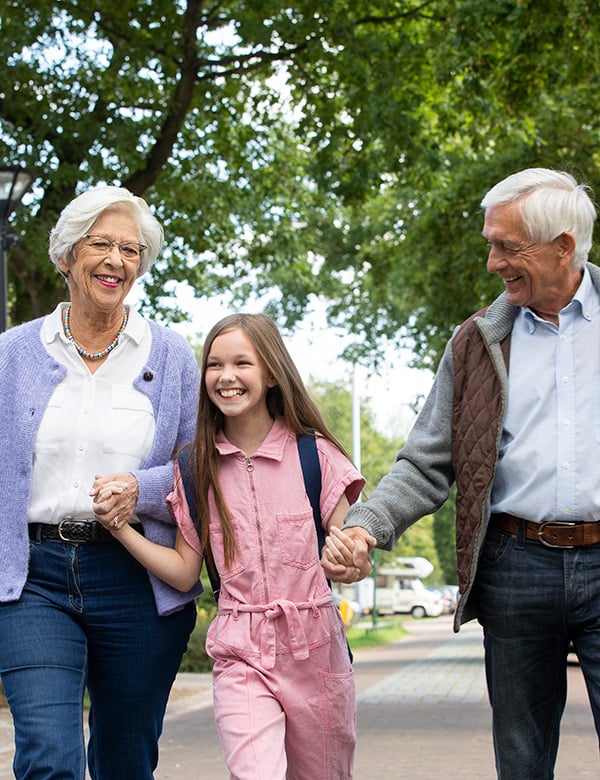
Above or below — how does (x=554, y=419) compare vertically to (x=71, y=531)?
above

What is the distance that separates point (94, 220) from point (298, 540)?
1.17 meters

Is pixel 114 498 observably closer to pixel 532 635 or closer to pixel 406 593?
pixel 532 635

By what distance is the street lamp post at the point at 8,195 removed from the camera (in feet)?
38.4

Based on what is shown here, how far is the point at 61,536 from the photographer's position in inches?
156

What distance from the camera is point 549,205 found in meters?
3.91

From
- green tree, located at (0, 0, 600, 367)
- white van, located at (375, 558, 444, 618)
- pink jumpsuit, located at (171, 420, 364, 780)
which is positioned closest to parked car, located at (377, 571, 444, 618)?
white van, located at (375, 558, 444, 618)

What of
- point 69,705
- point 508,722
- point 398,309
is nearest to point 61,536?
point 69,705

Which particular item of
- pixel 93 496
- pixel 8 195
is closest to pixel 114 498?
pixel 93 496

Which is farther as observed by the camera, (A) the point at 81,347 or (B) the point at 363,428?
(B) the point at 363,428

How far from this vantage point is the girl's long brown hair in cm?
406

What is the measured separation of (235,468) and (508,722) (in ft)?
3.69

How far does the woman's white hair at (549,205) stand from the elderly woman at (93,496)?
1143mm

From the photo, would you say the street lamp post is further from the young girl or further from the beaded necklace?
the young girl

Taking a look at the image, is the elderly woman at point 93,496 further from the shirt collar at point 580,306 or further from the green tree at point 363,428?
the green tree at point 363,428
